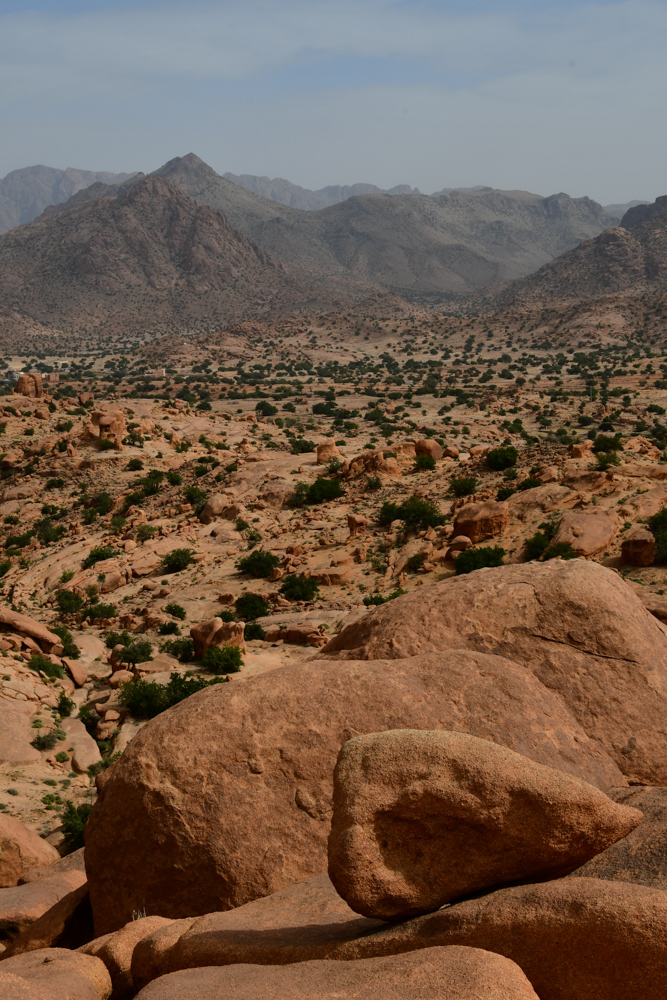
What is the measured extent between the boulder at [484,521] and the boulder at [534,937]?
22.0m

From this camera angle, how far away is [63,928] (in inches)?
364

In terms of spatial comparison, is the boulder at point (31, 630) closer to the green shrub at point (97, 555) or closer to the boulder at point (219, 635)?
the boulder at point (219, 635)

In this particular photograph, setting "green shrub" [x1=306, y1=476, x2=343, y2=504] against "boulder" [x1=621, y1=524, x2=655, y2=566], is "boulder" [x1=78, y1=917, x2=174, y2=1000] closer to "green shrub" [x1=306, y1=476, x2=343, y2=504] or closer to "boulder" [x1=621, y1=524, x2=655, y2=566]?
"boulder" [x1=621, y1=524, x2=655, y2=566]

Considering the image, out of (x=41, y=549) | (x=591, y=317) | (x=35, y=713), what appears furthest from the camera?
(x=591, y=317)

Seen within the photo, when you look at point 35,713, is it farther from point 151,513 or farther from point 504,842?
point 151,513

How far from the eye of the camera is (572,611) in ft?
32.9

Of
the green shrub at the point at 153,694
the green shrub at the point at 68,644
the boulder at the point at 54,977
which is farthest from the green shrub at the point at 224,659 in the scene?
the boulder at the point at 54,977

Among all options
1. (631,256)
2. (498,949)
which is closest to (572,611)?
(498,949)

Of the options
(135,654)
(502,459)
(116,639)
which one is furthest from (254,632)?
(502,459)

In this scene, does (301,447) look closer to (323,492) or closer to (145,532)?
(323,492)

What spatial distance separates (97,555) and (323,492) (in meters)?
11.1

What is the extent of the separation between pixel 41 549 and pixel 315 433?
3097cm

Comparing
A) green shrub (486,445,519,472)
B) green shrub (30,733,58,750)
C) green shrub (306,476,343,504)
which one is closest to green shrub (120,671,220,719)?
green shrub (30,733,58,750)

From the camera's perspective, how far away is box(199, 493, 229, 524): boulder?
3747 centimetres
